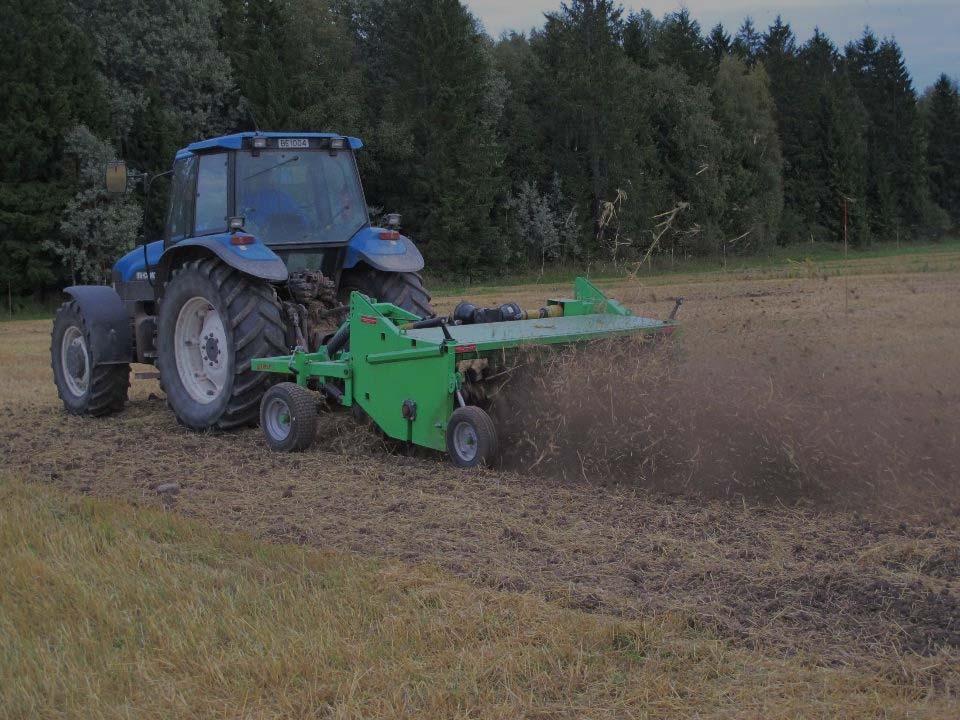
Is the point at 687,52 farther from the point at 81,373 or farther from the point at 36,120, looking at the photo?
the point at 81,373

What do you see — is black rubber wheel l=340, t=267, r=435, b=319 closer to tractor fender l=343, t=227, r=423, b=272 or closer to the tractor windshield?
tractor fender l=343, t=227, r=423, b=272

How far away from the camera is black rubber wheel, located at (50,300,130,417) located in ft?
28.9

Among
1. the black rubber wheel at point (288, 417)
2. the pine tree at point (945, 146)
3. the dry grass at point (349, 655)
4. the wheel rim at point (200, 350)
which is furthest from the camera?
the pine tree at point (945, 146)

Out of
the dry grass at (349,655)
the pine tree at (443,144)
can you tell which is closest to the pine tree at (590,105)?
the pine tree at (443,144)

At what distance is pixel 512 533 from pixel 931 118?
5594 cm

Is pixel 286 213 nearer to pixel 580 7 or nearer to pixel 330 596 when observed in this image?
pixel 330 596

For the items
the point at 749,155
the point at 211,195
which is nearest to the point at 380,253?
the point at 211,195

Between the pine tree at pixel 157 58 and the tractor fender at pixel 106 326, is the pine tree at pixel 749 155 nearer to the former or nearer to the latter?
the pine tree at pixel 157 58

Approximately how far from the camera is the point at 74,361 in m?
9.17

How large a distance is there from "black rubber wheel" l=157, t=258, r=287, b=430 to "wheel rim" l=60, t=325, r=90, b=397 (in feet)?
3.92

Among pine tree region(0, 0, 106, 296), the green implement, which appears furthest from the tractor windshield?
pine tree region(0, 0, 106, 296)

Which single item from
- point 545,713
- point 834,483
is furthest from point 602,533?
point 545,713

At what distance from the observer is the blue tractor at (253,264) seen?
7.50 meters

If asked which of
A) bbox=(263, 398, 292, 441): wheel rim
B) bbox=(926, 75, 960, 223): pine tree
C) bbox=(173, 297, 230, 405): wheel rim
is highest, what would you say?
bbox=(926, 75, 960, 223): pine tree
